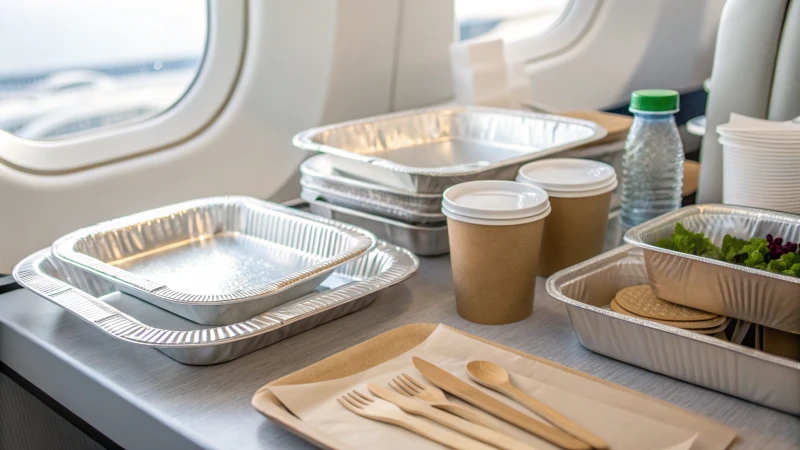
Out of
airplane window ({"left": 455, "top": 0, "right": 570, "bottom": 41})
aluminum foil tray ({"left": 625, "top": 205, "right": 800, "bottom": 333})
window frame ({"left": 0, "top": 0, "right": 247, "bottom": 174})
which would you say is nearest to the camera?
aluminum foil tray ({"left": 625, "top": 205, "right": 800, "bottom": 333})

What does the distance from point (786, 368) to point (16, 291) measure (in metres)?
0.88

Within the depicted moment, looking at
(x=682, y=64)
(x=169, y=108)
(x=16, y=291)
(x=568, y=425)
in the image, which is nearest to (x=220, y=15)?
(x=169, y=108)

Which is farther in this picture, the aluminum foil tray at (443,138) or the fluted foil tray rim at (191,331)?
the aluminum foil tray at (443,138)

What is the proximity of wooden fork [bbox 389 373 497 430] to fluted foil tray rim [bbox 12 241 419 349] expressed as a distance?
15cm

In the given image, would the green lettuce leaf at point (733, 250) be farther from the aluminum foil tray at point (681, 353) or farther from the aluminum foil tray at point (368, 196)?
the aluminum foil tray at point (368, 196)

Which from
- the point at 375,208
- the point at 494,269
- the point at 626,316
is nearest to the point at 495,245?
the point at 494,269

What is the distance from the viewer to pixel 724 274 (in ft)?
2.37

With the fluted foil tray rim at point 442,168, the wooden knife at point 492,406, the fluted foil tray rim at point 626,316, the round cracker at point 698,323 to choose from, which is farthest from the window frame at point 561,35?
the wooden knife at point 492,406

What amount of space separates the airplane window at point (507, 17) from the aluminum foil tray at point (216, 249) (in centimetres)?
108

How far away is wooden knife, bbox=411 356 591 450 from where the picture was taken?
0.60 meters

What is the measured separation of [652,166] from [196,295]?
2.04 ft

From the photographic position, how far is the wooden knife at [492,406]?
1.96ft

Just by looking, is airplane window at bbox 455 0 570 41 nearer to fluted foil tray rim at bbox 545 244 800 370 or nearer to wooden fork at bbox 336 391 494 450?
fluted foil tray rim at bbox 545 244 800 370

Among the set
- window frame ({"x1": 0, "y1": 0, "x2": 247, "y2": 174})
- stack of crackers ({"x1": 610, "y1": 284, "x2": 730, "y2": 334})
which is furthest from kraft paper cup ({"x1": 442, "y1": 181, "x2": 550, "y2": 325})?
window frame ({"x1": 0, "y1": 0, "x2": 247, "y2": 174})
